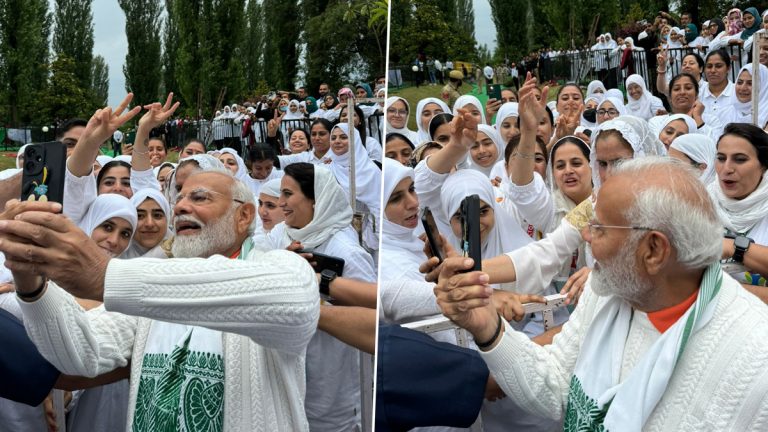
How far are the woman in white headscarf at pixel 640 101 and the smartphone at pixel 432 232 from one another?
6279 millimetres

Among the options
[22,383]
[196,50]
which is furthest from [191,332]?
[196,50]

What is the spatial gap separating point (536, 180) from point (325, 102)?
88 cm

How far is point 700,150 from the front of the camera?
3.36 m

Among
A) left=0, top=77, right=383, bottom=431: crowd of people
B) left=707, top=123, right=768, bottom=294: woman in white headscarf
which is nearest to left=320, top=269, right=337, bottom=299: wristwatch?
left=0, top=77, right=383, bottom=431: crowd of people

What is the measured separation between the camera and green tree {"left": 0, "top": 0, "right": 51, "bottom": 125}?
4578 millimetres

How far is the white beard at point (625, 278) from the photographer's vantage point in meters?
1.55

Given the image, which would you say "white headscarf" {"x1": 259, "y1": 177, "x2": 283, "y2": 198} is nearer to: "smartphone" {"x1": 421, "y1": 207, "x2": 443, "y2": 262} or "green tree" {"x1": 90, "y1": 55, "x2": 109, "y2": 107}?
"smartphone" {"x1": 421, "y1": 207, "x2": 443, "y2": 262}

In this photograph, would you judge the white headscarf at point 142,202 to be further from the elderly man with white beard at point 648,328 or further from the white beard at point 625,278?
the white beard at point 625,278

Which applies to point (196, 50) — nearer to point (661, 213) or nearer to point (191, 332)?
point (191, 332)

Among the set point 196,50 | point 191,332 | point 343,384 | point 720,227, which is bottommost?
point 343,384

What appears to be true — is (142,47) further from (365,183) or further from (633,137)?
(633,137)

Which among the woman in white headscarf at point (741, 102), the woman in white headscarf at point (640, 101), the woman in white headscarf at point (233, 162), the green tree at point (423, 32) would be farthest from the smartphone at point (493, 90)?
the woman in white headscarf at point (640, 101)

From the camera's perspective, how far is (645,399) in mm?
1437

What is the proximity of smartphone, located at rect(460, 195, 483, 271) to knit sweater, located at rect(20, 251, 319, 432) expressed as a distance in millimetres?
327
